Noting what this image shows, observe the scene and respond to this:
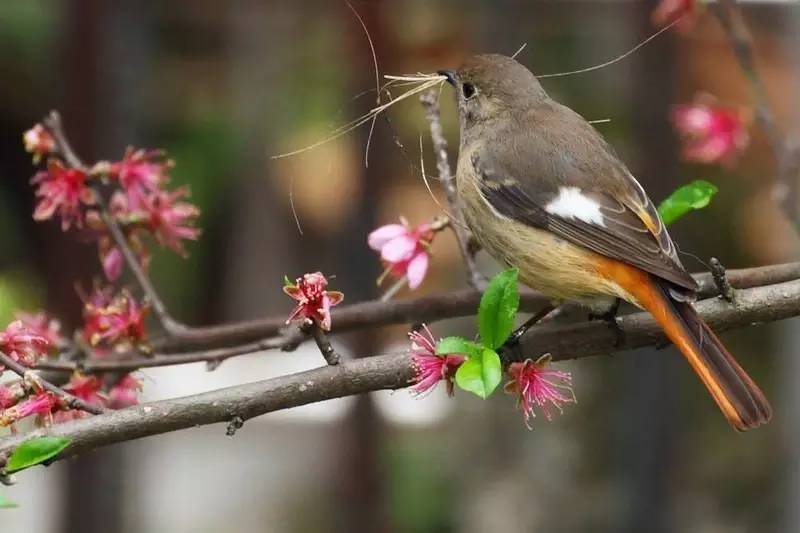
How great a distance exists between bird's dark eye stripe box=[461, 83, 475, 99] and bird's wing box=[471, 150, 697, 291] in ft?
0.71

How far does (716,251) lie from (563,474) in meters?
1.27

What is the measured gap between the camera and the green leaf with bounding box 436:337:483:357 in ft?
4.79

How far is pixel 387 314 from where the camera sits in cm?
201

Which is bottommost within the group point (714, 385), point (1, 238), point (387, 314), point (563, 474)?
point (714, 385)

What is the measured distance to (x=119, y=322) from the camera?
6.48ft

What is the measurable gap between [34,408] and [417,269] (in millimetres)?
676

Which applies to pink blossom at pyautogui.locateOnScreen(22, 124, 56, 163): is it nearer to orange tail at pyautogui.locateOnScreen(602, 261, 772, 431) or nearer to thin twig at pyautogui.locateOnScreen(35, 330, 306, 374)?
thin twig at pyautogui.locateOnScreen(35, 330, 306, 374)

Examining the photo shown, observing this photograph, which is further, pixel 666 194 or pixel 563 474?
pixel 563 474

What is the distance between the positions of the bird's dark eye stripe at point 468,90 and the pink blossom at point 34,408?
1144 mm

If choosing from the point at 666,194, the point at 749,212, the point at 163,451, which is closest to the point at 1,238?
the point at 163,451

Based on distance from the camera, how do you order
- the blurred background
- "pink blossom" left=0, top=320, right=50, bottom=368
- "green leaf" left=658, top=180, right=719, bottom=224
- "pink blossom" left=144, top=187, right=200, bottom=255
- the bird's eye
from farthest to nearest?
the blurred background → the bird's eye → "pink blossom" left=144, top=187, right=200, bottom=255 → "green leaf" left=658, top=180, right=719, bottom=224 → "pink blossom" left=0, top=320, right=50, bottom=368

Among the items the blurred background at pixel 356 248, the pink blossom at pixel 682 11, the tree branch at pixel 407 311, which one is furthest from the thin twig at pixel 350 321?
the blurred background at pixel 356 248

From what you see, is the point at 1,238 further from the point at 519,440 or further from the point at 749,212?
the point at 749,212

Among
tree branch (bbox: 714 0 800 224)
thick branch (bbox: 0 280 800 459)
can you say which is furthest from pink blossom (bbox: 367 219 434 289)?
tree branch (bbox: 714 0 800 224)
